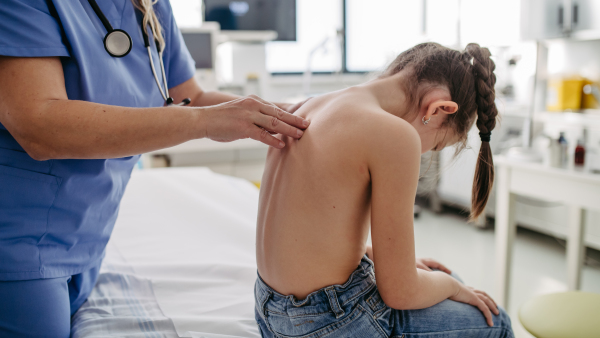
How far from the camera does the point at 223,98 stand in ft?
3.81

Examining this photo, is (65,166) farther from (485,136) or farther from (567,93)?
(567,93)

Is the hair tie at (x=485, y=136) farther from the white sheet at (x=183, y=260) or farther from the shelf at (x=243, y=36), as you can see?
the shelf at (x=243, y=36)

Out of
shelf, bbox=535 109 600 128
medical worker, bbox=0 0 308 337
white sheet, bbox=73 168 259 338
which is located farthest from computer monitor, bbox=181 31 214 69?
shelf, bbox=535 109 600 128

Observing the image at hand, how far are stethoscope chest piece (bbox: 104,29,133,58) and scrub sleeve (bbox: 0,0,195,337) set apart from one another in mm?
14

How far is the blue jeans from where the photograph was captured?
775mm

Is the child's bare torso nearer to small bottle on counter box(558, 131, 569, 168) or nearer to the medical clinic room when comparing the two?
the medical clinic room

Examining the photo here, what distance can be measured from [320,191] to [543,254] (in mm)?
2430

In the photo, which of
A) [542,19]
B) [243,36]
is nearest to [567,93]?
[542,19]

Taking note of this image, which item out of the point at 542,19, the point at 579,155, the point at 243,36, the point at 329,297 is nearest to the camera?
the point at 329,297

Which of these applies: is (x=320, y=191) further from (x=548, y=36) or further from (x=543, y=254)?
(x=548, y=36)

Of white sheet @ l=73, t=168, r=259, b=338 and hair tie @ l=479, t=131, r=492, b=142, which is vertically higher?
hair tie @ l=479, t=131, r=492, b=142

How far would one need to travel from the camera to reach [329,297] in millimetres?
779

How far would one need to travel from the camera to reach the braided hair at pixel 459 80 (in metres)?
0.86

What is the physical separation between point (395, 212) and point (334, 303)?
191 millimetres
